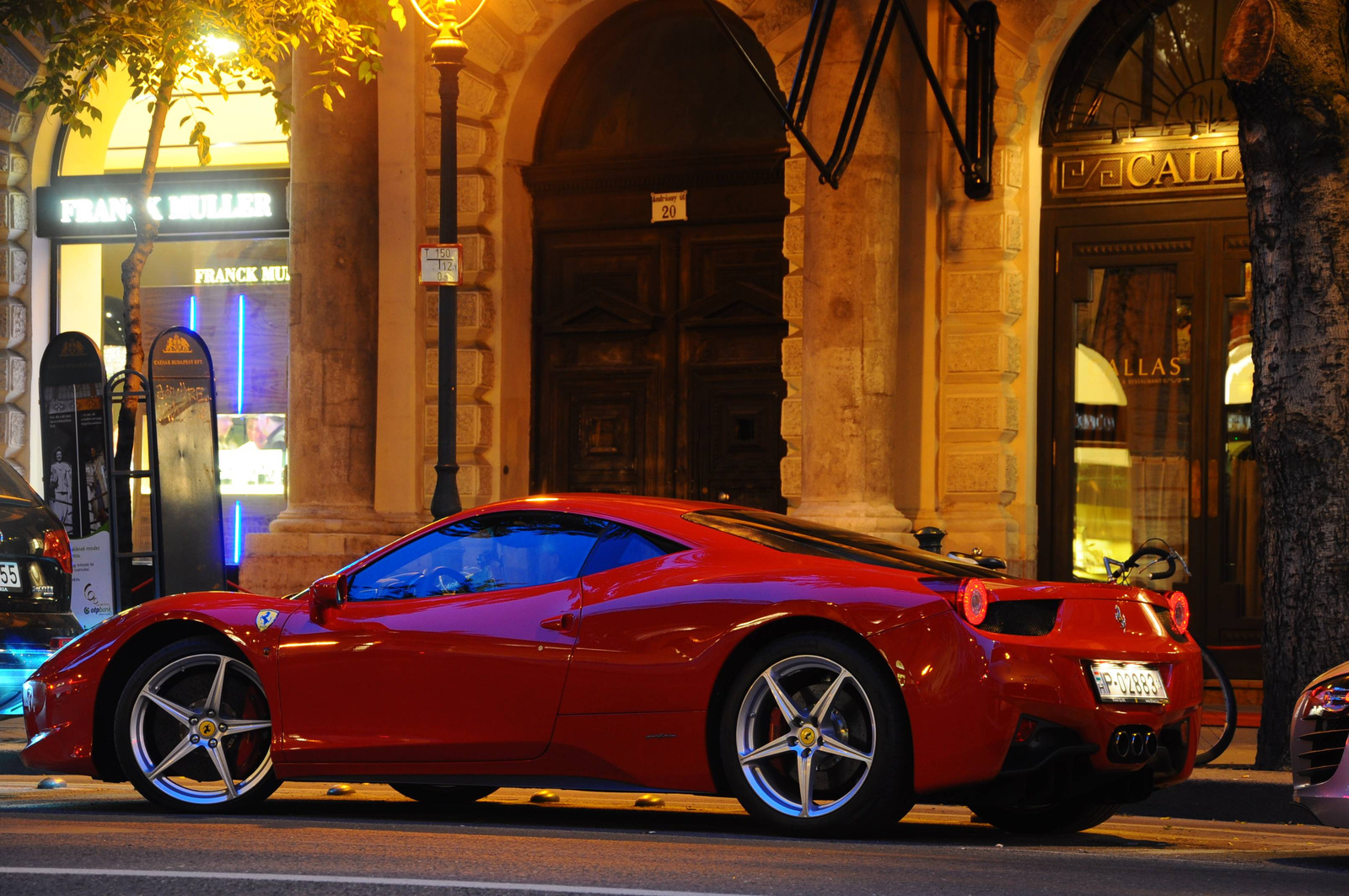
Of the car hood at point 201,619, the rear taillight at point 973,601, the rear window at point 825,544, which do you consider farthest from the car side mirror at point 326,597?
the rear taillight at point 973,601

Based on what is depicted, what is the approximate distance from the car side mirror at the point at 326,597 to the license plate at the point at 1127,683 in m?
3.02

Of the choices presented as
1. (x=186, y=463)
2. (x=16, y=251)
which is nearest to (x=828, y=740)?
(x=186, y=463)

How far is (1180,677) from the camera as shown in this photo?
6672 mm

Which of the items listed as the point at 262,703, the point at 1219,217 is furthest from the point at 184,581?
the point at 1219,217

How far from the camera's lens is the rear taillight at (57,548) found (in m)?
10.8

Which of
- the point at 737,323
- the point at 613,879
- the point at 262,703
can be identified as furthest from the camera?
the point at 737,323

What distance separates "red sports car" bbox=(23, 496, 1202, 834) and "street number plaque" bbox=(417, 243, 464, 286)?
5614 mm

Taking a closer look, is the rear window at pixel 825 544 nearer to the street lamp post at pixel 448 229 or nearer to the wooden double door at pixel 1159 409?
the street lamp post at pixel 448 229

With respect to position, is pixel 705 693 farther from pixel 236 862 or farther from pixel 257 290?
pixel 257 290

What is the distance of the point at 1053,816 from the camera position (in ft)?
23.7

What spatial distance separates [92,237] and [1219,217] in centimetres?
1164

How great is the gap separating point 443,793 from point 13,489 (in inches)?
165

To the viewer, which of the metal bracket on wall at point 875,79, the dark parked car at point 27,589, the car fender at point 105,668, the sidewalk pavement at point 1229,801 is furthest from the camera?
the metal bracket on wall at point 875,79

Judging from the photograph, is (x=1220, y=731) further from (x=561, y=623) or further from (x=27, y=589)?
(x=27, y=589)
